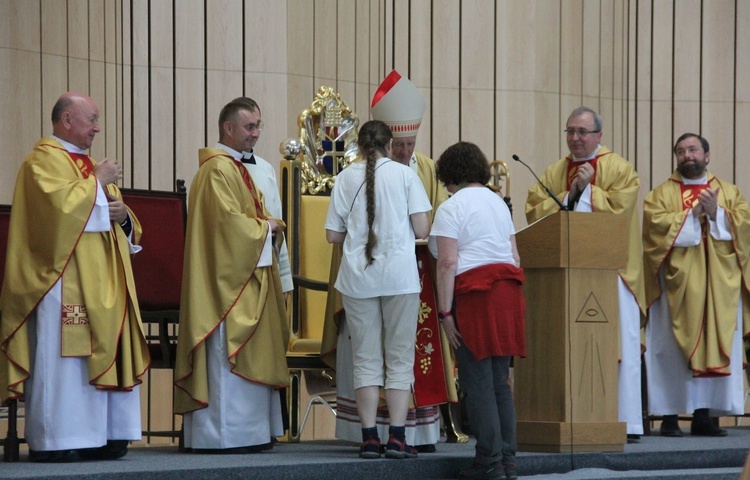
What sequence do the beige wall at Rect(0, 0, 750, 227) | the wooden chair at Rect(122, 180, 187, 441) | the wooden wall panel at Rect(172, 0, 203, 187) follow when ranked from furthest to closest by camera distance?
the wooden wall panel at Rect(172, 0, 203, 187)
the beige wall at Rect(0, 0, 750, 227)
the wooden chair at Rect(122, 180, 187, 441)

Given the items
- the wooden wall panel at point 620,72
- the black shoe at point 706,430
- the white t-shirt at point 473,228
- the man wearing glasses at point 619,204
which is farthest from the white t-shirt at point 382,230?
the wooden wall panel at point 620,72

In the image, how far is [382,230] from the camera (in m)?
5.73

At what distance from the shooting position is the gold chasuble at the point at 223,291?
19.6 ft

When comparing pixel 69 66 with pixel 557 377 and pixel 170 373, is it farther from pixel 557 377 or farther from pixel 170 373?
pixel 557 377

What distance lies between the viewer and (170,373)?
328 inches

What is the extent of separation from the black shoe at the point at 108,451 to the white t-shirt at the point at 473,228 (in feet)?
5.41

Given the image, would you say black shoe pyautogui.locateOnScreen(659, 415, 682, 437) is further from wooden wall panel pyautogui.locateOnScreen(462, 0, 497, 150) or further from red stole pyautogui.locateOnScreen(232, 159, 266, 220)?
red stole pyautogui.locateOnScreen(232, 159, 266, 220)

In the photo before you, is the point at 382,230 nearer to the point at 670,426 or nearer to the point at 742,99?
the point at 670,426

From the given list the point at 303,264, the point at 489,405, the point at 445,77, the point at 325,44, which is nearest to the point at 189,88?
the point at 325,44

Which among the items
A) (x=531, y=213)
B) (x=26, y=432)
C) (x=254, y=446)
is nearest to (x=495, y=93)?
(x=531, y=213)

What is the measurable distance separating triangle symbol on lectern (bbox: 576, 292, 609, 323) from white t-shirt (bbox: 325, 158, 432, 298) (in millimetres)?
936

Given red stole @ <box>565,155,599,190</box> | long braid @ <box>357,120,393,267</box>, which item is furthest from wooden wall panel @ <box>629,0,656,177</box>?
long braid @ <box>357,120,393,267</box>

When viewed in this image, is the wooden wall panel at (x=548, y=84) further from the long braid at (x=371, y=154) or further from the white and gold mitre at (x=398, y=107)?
the long braid at (x=371, y=154)

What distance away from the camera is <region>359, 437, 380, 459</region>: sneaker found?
18.6 ft
